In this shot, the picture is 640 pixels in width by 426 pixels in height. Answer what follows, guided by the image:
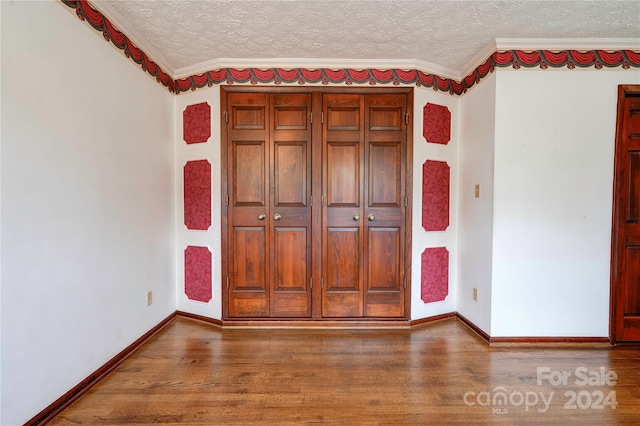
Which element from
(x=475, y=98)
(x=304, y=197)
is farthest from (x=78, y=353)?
(x=475, y=98)

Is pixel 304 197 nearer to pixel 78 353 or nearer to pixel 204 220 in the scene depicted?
pixel 204 220

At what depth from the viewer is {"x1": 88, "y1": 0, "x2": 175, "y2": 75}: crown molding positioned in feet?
6.31

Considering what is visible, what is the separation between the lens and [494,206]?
2.41 m

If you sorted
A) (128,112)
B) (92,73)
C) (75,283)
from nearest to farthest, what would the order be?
(75,283)
(92,73)
(128,112)

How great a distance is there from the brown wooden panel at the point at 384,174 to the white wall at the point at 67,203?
1.94m

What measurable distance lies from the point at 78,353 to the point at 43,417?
1.06ft

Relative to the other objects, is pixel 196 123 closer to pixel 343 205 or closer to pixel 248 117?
pixel 248 117

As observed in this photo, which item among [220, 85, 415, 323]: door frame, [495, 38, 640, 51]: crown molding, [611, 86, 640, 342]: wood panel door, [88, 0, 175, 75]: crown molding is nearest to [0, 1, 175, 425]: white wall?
[88, 0, 175, 75]: crown molding

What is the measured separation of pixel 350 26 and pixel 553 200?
6.81ft

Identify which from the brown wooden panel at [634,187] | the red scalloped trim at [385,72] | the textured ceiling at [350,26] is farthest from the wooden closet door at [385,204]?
the brown wooden panel at [634,187]

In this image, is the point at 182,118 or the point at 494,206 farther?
the point at 182,118

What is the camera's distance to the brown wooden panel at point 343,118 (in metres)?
2.76

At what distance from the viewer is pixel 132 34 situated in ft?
7.30

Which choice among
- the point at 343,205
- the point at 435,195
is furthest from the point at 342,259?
the point at 435,195
